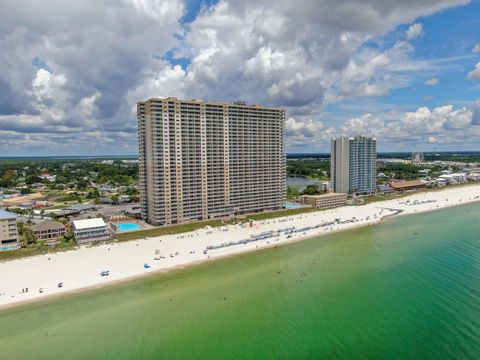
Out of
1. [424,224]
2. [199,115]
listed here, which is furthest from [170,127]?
[424,224]

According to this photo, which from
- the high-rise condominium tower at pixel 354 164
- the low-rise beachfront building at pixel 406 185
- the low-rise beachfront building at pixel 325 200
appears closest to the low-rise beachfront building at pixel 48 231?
the low-rise beachfront building at pixel 325 200

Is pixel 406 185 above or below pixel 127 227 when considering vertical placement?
above

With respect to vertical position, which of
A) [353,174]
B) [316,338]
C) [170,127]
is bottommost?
[316,338]

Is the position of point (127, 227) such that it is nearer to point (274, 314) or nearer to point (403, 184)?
point (274, 314)

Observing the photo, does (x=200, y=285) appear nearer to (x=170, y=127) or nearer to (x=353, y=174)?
(x=170, y=127)

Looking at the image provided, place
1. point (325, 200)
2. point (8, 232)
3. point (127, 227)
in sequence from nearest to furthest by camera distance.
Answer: point (8, 232) → point (127, 227) → point (325, 200)

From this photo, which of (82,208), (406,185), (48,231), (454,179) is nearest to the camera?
(48,231)

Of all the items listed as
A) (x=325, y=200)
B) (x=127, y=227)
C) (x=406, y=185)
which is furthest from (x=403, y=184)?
(x=127, y=227)
